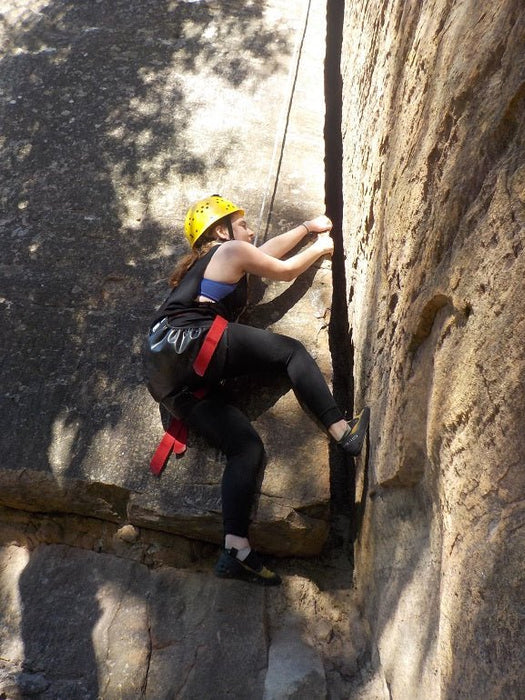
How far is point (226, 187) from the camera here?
3.91 meters

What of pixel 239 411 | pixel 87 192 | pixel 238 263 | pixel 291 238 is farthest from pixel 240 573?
pixel 87 192

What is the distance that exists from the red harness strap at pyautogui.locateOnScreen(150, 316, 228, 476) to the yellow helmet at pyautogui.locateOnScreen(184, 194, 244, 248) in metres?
0.57

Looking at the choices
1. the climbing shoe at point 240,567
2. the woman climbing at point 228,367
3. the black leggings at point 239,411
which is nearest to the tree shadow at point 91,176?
the woman climbing at point 228,367

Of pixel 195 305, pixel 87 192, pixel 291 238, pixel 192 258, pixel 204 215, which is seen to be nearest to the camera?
pixel 195 305

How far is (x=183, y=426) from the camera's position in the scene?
2855mm

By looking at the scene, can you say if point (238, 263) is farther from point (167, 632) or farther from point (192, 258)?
point (167, 632)

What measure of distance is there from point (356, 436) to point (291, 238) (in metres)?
1.21

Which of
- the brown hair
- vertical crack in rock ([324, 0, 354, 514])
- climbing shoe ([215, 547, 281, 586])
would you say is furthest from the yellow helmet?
climbing shoe ([215, 547, 281, 586])

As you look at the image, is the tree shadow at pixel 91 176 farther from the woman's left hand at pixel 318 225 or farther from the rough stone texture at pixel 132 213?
the woman's left hand at pixel 318 225

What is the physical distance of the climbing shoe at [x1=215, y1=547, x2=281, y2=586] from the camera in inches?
101

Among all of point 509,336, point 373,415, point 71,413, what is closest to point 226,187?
point 71,413

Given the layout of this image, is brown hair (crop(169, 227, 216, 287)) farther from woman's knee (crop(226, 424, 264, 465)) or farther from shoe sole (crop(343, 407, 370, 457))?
shoe sole (crop(343, 407, 370, 457))

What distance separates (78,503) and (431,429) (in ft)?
5.78

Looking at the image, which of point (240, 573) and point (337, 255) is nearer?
point (240, 573)
